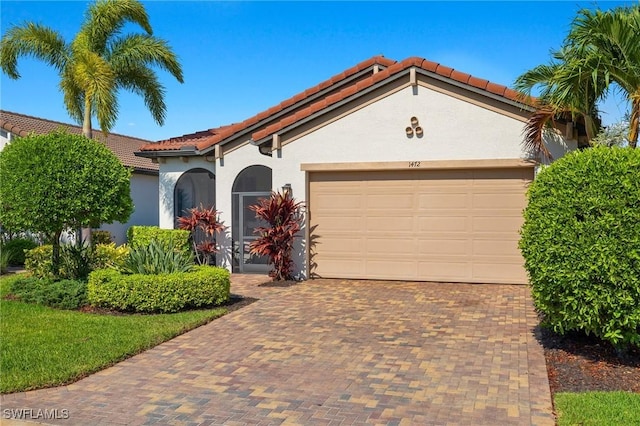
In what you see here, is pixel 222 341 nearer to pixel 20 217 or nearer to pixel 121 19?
pixel 20 217

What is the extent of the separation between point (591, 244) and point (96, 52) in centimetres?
1629

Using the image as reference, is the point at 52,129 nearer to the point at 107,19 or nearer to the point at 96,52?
the point at 96,52

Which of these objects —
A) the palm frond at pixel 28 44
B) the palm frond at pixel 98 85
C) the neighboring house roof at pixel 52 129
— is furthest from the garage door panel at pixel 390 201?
the palm frond at pixel 28 44

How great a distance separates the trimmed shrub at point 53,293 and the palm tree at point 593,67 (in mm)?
9339

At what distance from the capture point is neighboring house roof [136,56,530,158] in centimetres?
1185

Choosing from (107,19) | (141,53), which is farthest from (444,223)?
(107,19)

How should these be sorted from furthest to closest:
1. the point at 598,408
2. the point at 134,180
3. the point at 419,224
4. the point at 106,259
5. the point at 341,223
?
1. the point at 134,180
2. the point at 341,223
3. the point at 419,224
4. the point at 106,259
5. the point at 598,408

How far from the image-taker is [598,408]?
4961 mm

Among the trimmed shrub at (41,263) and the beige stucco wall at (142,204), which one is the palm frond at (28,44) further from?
the trimmed shrub at (41,263)

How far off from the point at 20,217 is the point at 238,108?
9.35m

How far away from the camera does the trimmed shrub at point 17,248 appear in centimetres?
1662

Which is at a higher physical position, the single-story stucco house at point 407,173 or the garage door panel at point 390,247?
the single-story stucco house at point 407,173

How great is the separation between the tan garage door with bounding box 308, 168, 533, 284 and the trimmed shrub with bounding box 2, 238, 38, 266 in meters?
9.67

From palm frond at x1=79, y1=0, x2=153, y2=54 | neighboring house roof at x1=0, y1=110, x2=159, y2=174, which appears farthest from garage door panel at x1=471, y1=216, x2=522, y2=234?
neighboring house roof at x1=0, y1=110, x2=159, y2=174
